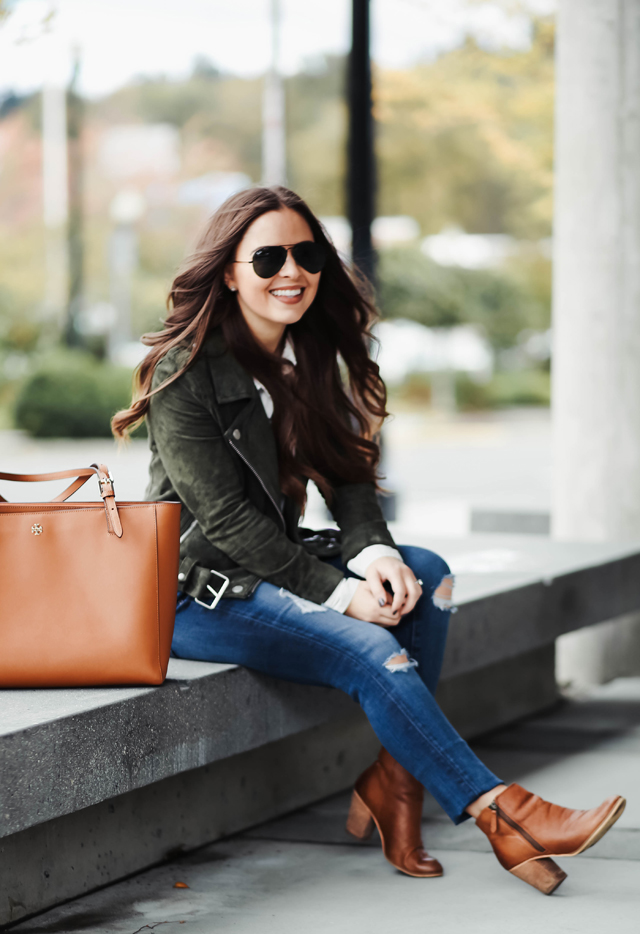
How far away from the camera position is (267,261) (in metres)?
3.12

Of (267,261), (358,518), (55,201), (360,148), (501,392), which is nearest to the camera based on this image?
(267,261)

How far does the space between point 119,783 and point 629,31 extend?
3.95 metres

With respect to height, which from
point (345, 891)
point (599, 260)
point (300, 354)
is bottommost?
point (345, 891)

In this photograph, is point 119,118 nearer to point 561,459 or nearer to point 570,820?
point 561,459

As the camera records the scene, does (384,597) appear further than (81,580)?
Yes

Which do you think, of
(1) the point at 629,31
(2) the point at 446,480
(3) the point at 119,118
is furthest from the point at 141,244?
(1) the point at 629,31

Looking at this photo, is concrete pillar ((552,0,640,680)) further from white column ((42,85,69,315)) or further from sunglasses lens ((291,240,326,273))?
white column ((42,85,69,315))

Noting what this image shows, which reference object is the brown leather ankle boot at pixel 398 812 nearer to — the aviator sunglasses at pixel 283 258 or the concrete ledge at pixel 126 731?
the concrete ledge at pixel 126 731

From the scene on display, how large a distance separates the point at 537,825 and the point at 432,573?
2.23 ft

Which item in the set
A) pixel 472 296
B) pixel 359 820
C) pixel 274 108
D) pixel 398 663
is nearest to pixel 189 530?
pixel 398 663

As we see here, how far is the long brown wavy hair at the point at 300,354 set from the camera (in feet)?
10.3

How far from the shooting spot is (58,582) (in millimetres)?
2598

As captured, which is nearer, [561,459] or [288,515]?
[288,515]

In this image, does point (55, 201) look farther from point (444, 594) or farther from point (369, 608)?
point (369, 608)
